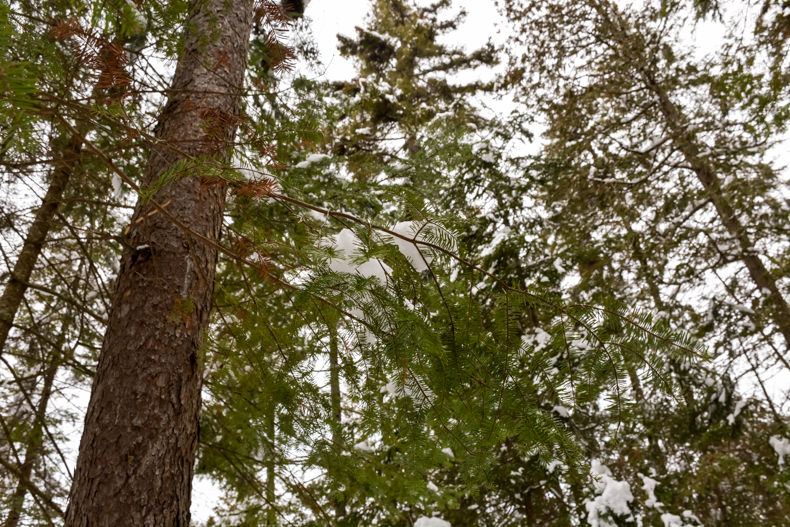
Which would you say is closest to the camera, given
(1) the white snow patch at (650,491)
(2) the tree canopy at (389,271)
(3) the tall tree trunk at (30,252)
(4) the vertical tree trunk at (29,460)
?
(2) the tree canopy at (389,271)

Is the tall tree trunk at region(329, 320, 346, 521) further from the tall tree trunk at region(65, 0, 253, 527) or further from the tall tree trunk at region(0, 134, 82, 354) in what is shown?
the tall tree trunk at region(0, 134, 82, 354)

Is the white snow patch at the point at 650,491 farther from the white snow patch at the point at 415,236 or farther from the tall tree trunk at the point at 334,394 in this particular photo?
the white snow patch at the point at 415,236

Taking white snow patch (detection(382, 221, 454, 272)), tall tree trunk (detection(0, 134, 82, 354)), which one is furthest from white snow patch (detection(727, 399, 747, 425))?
tall tree trunk (detection(0, 134, 82, 354))

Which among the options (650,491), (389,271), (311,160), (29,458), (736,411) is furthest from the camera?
(650,491)

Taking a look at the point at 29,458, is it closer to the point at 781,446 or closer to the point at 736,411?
the point at 736,411

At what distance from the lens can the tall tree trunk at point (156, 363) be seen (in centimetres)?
196

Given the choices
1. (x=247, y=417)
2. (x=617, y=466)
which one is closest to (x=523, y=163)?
(x=617, y=466)

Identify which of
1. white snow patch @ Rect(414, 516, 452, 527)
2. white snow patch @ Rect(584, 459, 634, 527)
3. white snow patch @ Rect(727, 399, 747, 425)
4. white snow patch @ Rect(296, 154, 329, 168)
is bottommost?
white snow patch @ Rect(584, 459, 634, 527)

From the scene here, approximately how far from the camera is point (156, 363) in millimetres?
2242

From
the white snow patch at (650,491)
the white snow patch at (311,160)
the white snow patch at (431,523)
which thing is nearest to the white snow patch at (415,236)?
the white snow patch at (311,160)

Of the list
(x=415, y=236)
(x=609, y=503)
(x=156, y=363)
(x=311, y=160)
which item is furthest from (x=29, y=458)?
(x=609, y=503)

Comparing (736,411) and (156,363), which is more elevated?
(736,411)

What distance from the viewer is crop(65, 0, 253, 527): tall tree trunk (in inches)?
77.2

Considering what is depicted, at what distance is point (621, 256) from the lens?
6543mm
